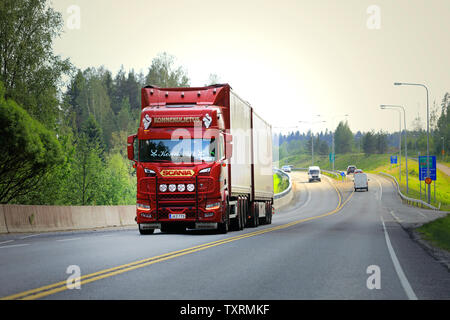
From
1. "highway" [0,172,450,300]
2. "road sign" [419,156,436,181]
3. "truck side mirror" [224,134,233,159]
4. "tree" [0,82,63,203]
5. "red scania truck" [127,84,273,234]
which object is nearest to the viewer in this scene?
"highway" [0,172,450,300]

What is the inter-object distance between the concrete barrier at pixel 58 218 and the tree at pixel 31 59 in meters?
11.6

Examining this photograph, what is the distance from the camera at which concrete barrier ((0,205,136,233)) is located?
2306cm

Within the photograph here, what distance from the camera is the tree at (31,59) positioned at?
4138 cm

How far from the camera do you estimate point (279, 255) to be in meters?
14.6

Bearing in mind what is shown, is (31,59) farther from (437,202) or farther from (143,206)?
(437,202)

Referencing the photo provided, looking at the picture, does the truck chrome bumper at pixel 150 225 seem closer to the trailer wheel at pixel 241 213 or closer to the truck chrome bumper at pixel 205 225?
the truck chrome bumper at pixel 205 225

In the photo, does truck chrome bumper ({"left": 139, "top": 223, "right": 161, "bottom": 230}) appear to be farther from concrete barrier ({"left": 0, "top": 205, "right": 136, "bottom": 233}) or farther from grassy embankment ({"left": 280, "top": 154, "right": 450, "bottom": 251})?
grassy embankment ({"left": 280, "top": 154, "right": 450, "bottom": 251})

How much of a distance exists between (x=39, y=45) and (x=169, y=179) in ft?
82.3

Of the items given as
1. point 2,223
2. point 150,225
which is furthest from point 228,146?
point 2,223

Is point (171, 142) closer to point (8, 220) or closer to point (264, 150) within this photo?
point (8, 220)

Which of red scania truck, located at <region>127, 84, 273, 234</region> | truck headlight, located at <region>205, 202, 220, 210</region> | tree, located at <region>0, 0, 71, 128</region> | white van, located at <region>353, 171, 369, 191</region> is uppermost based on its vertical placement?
tree, located at <region>0, 0, 71, 128</region>

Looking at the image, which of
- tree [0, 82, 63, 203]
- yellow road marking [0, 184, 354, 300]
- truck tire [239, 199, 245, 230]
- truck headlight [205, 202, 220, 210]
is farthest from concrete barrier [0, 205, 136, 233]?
yellow road marking [0, 184, 354, 300]

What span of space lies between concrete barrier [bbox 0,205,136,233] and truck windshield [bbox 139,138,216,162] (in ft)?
18.0
